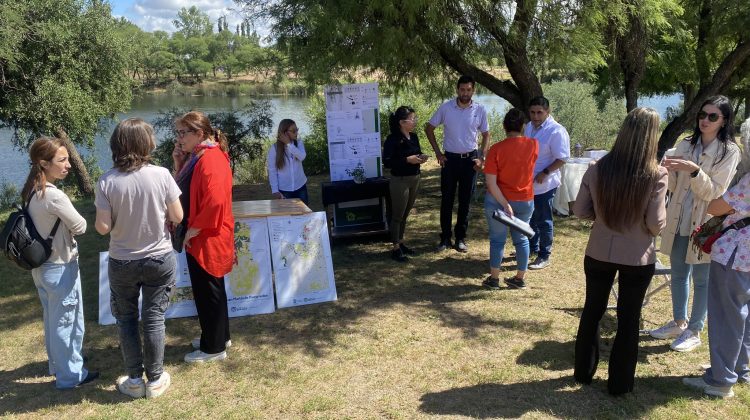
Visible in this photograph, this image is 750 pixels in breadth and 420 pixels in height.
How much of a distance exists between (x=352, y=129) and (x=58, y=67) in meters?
7.60

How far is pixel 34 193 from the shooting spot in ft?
9.78

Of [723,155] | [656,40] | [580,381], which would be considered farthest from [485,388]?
[656,40]

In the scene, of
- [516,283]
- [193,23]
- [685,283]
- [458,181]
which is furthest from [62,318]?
[193,23]

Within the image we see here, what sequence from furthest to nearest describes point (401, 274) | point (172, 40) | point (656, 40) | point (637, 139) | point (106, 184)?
point (172, 40), point (656, 40), point (401, 274), point (106, 184), point (637, 139)

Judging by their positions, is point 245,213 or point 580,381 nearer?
point 580,381

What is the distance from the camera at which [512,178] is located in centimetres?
448

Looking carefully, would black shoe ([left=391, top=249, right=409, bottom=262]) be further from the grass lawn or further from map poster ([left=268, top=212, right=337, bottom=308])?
map poster ([left=268, top=212, right=337, bottom=308])

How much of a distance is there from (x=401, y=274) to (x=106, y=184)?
3.11 m

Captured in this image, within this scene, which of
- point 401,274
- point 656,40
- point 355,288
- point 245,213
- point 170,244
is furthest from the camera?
point 656,40

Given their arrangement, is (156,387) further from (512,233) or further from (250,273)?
(512,233)

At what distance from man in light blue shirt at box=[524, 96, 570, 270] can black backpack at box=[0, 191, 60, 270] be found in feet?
13.4

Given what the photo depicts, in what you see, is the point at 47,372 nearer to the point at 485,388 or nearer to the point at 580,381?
the point at 485,388

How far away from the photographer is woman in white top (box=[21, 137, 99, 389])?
2967 mm

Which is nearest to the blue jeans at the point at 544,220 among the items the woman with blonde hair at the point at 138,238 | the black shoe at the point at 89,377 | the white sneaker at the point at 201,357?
the white sneaker at the point at 201,357
